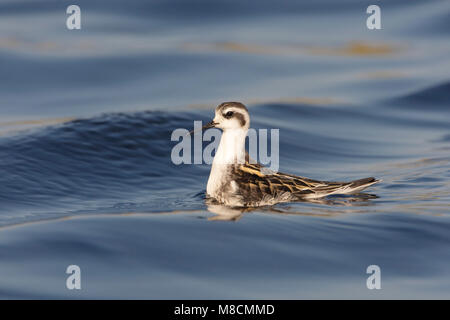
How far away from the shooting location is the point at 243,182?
13.9 m

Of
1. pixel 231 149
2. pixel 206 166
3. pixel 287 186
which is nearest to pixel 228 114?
pixel 231 149

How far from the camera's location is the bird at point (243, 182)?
13844 millimetres

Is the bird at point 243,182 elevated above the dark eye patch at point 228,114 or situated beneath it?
situated beneath

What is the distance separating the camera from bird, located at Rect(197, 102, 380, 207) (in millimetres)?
13844

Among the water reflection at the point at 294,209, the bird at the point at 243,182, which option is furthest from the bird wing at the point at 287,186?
the water reflection at the point at 294,209

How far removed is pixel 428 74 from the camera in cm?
2555

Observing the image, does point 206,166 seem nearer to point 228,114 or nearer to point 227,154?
point 227,154

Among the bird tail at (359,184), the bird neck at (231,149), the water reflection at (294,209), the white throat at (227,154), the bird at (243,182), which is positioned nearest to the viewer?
the water reflection at (294,209)

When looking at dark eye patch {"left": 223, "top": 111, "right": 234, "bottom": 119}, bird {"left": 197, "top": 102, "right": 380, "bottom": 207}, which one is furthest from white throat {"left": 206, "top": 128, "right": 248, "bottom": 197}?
dark eye patch {"left": 223, "top": 111, "right": 234, "bottom": 119}

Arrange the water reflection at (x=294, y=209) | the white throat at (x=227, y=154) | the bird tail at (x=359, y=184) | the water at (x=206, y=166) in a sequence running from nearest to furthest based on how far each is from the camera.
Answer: the water at (x=206, y=166) < the water reflection at (x=294, y=209) < the bird tail at (x=359, y=184) < the white throat at (x=227, y=154)

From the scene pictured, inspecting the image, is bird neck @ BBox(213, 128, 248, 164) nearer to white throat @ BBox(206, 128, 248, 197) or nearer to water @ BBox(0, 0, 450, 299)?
white throat @ BBox(206, 128, 248, 197)

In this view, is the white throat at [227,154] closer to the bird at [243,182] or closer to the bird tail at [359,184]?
the bird at [243,182]
